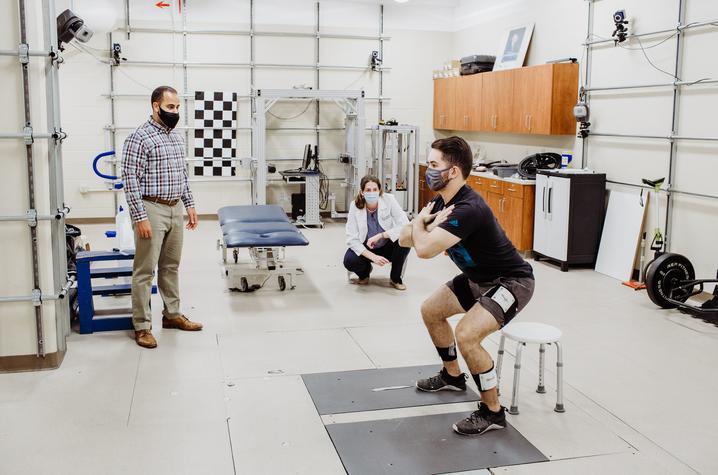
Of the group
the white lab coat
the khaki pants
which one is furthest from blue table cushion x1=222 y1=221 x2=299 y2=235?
the khaki pants

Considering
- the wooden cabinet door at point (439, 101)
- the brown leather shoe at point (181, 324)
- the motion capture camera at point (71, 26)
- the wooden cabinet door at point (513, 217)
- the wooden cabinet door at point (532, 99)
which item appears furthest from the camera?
the wooden cabinet door at point (439, 101)

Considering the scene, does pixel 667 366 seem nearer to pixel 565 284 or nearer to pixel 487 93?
pixel 565 284

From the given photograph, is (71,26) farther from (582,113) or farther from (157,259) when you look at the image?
(582,113)

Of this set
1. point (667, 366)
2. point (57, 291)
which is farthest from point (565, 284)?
point (57, 291)

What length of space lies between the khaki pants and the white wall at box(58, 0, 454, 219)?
5.70 metres

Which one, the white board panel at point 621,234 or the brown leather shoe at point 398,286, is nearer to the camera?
the brown leather shoe at point 398,286

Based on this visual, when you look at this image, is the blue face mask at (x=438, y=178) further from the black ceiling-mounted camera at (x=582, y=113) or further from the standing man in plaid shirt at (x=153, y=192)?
the black ceiling-mounted camera at (x=582, y=113)

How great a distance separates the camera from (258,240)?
221 inches

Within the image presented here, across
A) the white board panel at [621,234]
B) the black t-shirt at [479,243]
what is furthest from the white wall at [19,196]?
the white board panel at [621,234]

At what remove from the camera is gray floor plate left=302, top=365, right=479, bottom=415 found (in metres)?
3.71

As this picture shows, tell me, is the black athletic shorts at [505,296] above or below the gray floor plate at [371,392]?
above

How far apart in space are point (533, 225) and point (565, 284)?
1.25 m

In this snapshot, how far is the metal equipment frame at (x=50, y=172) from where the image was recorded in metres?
3.94

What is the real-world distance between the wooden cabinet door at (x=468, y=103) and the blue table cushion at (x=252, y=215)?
3.68 m
